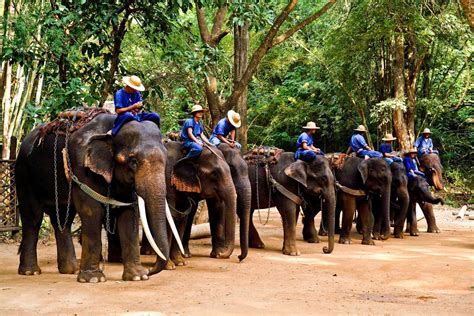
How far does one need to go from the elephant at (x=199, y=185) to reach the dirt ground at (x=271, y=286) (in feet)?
1.54

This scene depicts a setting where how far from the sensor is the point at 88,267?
334 inches

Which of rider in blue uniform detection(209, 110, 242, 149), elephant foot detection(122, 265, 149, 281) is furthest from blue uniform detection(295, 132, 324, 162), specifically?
elephant foot detection(122, 265, 149, 281)

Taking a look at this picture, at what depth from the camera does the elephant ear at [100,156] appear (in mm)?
8539

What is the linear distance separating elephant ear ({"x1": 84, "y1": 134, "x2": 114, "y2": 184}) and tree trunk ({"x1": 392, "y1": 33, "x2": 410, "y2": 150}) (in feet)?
51.9

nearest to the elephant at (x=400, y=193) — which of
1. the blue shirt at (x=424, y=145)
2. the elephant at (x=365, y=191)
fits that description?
the elephant at (x=365, y=191)

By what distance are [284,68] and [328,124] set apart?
3153 mm

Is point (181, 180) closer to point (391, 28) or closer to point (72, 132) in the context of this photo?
point (72, 132)

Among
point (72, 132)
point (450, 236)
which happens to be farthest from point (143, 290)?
point (450, 236)

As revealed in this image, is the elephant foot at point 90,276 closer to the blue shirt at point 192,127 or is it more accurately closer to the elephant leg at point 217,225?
the blue shirt at point 192,127

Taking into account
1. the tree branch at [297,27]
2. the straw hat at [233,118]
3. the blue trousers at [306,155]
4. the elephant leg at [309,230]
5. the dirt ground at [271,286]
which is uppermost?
the tree branch at [297,27]

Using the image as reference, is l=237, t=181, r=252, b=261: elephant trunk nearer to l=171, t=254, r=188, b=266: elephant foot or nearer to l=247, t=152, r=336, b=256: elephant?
l=171, t=254, r=188, b=266: elephant foot

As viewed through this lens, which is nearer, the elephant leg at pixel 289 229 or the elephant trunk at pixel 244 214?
the elephant trunk at pixel 244 214

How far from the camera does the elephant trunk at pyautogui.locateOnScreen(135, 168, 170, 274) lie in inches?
313

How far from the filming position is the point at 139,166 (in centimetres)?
830
